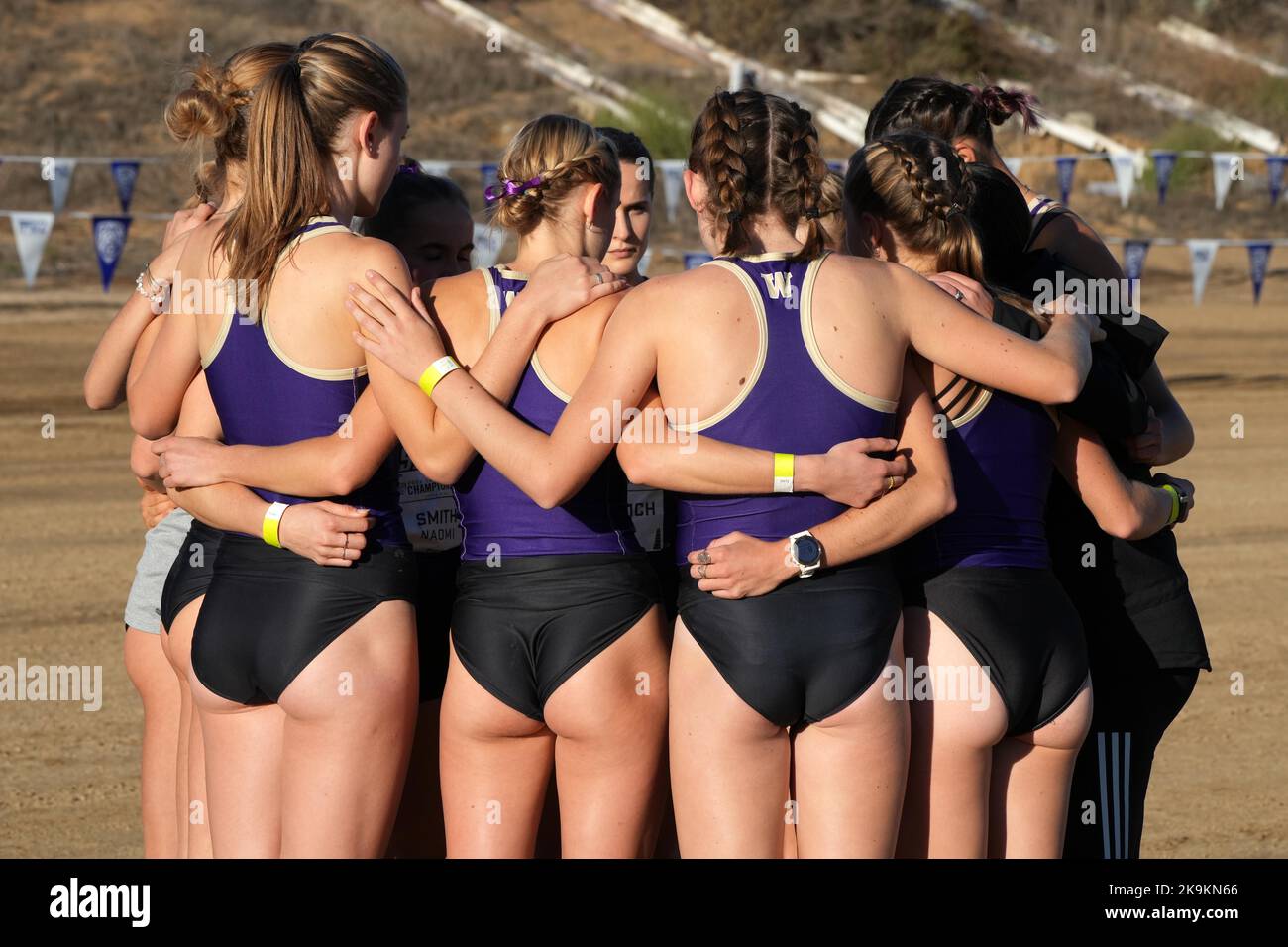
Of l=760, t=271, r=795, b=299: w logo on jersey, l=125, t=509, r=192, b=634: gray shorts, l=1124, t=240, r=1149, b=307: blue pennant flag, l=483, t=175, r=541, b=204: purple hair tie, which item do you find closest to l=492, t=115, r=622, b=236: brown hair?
l=483, t=175, r=541, b=204: purple hair tie

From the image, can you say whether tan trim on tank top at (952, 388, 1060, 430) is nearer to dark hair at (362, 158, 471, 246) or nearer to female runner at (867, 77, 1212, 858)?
female runner at (867, 77, 1212, 858)

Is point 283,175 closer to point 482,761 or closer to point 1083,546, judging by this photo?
point 482,761

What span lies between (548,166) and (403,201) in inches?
31.6

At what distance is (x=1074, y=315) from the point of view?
3312 millimetres

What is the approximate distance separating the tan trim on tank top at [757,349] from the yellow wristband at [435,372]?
46cm

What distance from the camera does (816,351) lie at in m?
2.96

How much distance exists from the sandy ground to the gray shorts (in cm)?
177

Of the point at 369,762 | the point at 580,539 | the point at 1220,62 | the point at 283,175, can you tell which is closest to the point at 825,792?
the point at 580,539

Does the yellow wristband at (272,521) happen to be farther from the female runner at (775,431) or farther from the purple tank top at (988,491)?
the purple tank top at (988,491)

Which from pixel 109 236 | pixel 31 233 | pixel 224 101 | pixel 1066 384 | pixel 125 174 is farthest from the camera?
pixel 31 233

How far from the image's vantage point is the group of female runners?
9.87 feet

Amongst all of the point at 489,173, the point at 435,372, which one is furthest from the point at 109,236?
the point at 435,372

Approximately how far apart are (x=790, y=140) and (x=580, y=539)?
0.88 meters

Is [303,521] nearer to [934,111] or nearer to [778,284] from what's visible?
[778,284]
